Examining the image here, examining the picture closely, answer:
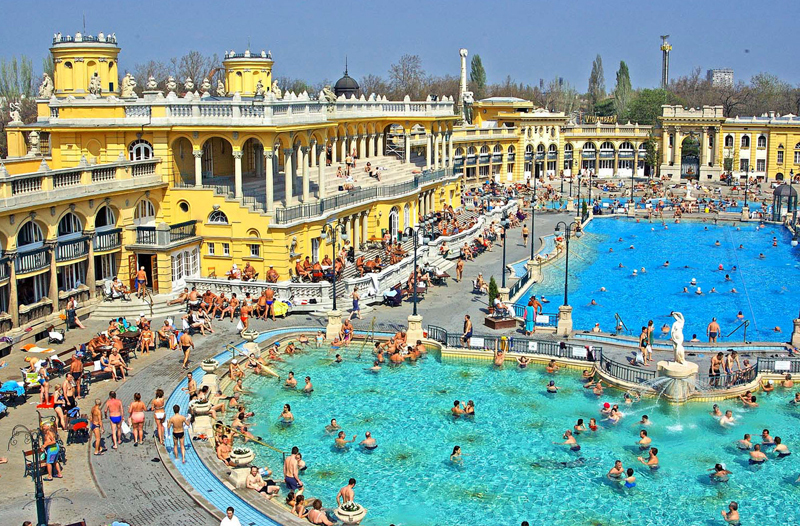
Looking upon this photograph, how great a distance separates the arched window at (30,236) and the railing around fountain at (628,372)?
19.5 meters

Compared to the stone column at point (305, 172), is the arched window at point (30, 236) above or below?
below

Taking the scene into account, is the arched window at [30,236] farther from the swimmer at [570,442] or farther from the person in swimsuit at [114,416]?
the swimmer at [570,442]

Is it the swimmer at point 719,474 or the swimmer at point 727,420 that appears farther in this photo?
the swimmer at point 727,420

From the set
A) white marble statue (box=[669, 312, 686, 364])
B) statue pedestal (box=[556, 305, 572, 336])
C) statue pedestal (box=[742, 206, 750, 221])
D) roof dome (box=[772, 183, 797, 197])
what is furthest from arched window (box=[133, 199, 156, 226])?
roof dome (box=[772, 183, 797, 197])

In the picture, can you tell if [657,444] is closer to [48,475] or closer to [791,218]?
[48,475]

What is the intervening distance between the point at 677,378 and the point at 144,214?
22.1m

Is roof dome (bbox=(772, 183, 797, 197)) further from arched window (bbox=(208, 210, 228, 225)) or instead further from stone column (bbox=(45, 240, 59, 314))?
stone column (bbox=(45, 240, 59, 314))

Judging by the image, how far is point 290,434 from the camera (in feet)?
79.6

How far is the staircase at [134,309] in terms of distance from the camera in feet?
108

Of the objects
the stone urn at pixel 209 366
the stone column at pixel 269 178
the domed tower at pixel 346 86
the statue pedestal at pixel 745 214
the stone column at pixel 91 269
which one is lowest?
the stone urn at pixel 209 366

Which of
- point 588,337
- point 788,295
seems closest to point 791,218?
point 788,295

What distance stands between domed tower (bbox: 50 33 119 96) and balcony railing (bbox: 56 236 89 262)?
39.9 ft

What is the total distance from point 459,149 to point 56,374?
58.1 metres

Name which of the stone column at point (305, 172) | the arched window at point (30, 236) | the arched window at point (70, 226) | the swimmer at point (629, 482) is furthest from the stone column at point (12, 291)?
the swimmer at point (629, 482)
